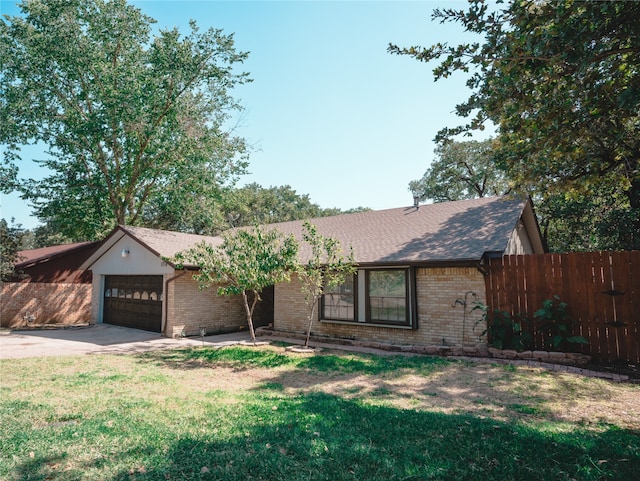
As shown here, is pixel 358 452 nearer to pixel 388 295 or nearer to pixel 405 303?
pixel 405 303

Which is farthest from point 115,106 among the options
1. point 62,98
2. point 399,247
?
point 399,247

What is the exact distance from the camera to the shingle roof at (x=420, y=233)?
1033 centimetres

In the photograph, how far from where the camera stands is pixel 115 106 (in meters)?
18.8

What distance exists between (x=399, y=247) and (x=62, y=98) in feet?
67.2

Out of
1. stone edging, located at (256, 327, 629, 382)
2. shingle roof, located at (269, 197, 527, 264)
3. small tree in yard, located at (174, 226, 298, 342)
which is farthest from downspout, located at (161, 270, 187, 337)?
stone edging, located at (256, 327, 629, 382)

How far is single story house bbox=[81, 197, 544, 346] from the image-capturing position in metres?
10.2

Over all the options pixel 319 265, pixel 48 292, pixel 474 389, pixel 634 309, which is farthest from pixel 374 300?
pixel 48 292

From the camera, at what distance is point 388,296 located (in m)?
11.3

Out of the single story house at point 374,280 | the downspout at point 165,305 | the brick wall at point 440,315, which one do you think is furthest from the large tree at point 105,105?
the brick wall at point 440,315

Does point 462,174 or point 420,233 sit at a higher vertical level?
point 462,174

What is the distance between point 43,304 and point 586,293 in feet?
74.4

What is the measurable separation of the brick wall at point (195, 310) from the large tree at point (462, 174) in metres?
17.4

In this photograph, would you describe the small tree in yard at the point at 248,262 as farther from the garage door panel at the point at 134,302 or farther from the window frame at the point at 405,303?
the garage door panel at the point at 134,302

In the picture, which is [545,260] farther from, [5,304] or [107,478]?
[5,304]
